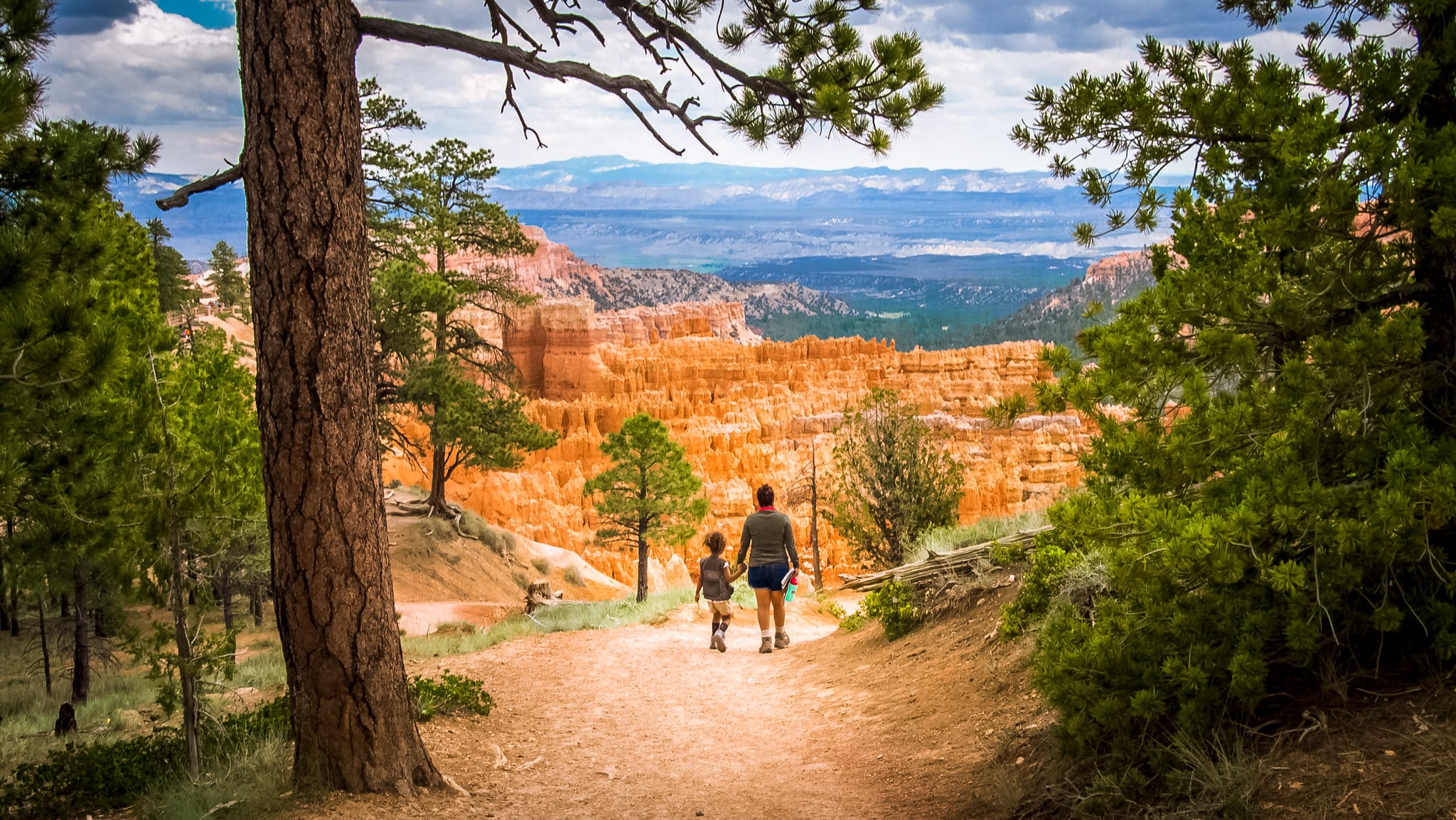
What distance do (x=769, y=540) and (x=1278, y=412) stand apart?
6.35 m

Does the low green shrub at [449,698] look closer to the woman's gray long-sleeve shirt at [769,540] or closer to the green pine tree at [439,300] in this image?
the woman's gray long-sleeve shirt at [769,540]

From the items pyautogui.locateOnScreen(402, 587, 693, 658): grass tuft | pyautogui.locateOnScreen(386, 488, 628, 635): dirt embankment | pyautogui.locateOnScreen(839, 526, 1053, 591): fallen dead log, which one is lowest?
pyautogui.locateOnScreen(386, 488, 628, 635): dirt embankment

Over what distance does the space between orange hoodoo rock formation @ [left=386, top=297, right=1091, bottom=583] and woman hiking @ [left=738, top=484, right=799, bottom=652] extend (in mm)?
28890

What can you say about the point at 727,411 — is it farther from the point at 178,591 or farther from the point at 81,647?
the point at 178,591

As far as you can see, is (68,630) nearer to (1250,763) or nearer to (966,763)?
(966,763)

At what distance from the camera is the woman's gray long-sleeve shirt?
9.41 meters

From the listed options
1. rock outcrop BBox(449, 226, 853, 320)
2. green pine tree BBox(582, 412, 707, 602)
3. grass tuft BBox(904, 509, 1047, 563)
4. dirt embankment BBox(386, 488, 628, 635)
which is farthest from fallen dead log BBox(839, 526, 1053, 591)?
rock outcrop BBox(449, 226, 853, 320)

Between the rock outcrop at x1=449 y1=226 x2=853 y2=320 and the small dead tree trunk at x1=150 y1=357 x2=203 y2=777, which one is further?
the rock outcrop at x1=449 y1=226 x2=853 y2=320

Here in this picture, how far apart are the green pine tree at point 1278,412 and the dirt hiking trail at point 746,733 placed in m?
1.12

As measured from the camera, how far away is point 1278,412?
11.4ft

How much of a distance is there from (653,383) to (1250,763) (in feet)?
277

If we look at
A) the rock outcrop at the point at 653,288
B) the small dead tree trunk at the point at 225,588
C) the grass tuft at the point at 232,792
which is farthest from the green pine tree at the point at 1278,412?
the rock outcrop at the point at 653,288

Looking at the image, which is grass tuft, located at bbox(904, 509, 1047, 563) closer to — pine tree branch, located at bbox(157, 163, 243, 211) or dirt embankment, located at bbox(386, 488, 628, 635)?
pine tree branch, located at bbox(157, 163, 243, 211)

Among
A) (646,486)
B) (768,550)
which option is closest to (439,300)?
(646,486)
